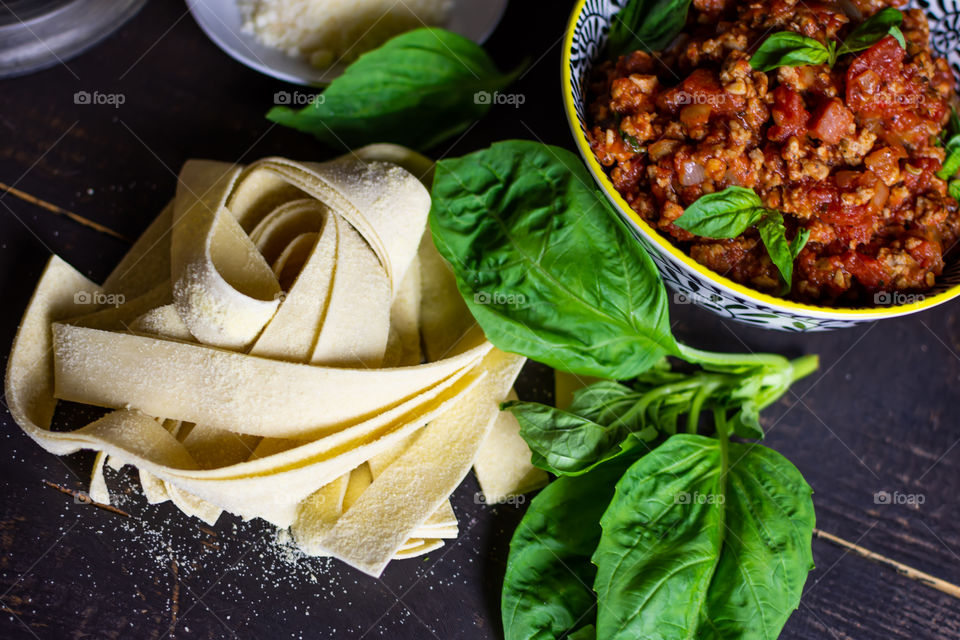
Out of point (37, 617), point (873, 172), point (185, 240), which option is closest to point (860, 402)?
point (873, 172)

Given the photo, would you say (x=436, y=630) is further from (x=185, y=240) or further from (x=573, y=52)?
(x=573, y=52)

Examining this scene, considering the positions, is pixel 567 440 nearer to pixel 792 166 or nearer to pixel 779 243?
pixel 779 243

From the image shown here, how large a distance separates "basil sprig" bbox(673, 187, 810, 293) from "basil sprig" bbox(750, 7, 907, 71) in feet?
0.88

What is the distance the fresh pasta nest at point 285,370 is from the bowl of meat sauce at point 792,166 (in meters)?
0.56

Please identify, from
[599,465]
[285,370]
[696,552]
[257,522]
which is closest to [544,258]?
[599,465]

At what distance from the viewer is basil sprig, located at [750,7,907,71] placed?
1.55 meters

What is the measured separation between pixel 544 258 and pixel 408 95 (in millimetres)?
717

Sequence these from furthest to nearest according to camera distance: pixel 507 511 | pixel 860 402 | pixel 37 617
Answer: pixel 860 402 < pixel 507 511 < pixel 37 617

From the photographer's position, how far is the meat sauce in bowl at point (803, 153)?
5.24ft

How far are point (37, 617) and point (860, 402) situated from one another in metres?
2.22

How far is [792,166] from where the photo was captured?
160 cm

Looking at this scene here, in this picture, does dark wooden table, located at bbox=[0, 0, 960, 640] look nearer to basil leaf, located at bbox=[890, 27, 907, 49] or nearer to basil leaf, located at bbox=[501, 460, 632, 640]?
basil leaf, located at bbox=[501, 460, 632, 640]

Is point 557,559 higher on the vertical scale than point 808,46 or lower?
lower

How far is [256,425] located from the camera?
5.95 ft
